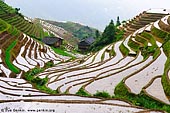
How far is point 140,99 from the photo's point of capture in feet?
61.2

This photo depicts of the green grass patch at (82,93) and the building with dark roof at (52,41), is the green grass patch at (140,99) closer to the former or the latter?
the green grass patch at (82,93)

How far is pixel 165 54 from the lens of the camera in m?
30.0

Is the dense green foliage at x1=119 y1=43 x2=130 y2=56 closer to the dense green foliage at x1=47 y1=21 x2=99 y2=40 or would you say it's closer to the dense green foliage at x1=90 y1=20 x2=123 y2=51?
the dense green foliage at x1=90 y1=20 x2=123 y2=51

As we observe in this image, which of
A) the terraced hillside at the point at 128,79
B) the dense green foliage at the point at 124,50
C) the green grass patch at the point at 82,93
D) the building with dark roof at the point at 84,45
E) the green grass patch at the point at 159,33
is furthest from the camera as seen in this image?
the building with dark roof at the point at 84,45

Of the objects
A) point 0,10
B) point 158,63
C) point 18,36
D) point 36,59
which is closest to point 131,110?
point 158,63

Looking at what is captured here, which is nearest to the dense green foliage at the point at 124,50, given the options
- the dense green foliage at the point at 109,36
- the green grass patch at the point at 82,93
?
the dense green foliage at the point at 109,36

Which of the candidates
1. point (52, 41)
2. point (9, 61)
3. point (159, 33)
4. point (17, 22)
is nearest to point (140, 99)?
point (9, 61)

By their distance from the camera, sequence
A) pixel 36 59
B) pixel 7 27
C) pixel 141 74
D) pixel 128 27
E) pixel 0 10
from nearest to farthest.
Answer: pixel 141 74 → pixel 36 59 → pixel 7 27 → pixel 128 27 → pixel 0 10

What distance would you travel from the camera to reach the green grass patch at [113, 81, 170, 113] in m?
17.4

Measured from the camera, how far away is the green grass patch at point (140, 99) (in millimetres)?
17367

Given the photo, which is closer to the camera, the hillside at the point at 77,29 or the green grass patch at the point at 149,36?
the green grass patch at the point at 149,36

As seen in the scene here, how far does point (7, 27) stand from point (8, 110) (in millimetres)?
44461

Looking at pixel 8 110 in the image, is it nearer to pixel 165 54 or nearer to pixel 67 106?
pixel 67 106

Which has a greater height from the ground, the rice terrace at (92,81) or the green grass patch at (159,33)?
the green grass patch at (159,33)
